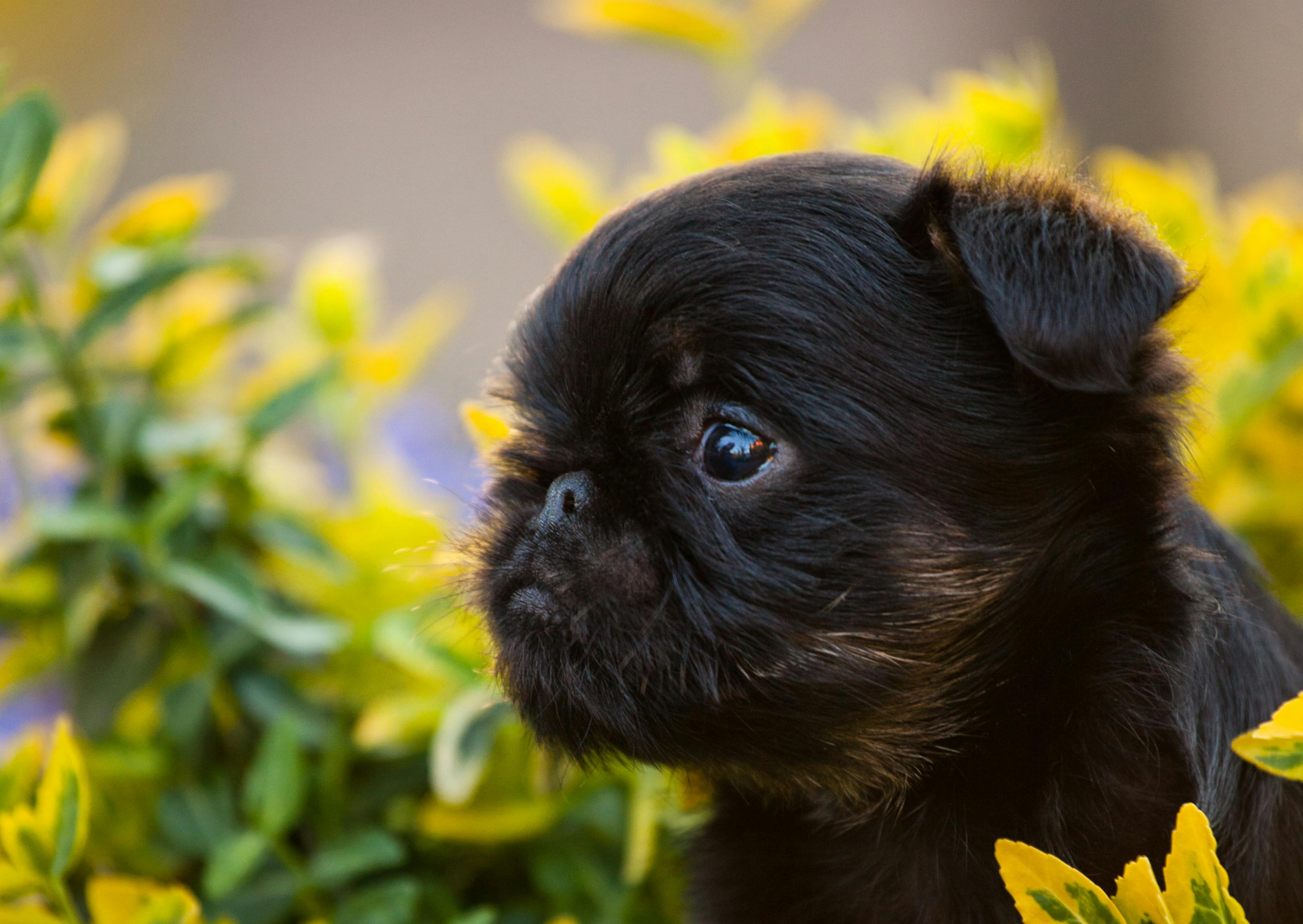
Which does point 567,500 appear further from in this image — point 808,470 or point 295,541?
point 295,541

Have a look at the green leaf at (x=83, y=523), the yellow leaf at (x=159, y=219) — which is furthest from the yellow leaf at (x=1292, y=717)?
the yellow leaf at (x=159, y=219)

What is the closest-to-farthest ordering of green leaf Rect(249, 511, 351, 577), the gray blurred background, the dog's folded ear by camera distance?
the dog's folded ear → green leaf Rect(249, 511, 351, 577) → the gray blurred background

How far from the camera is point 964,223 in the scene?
1.13m

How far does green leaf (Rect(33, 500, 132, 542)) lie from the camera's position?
149 cm

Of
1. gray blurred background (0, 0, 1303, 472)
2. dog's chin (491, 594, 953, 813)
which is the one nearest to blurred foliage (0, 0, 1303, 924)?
dog's chin (491, 594, 953, 813)

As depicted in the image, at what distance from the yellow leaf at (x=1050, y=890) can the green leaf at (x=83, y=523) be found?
1.10 metres

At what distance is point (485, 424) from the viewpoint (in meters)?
1.47

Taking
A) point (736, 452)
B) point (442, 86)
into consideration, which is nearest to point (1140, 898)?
point (736, 452)

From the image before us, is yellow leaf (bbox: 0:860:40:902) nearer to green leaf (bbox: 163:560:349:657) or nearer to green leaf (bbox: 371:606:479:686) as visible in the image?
green leaf (bbox: 163:560:349:657)

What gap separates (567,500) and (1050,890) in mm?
542

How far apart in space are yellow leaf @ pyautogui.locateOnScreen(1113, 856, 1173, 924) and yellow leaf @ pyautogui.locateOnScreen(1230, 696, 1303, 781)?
12 centimetres

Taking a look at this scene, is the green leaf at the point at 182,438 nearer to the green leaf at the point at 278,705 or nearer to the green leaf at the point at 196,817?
the green leaf at the point at 278,705

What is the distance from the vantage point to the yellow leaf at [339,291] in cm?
193

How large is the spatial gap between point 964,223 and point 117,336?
1.33 m
